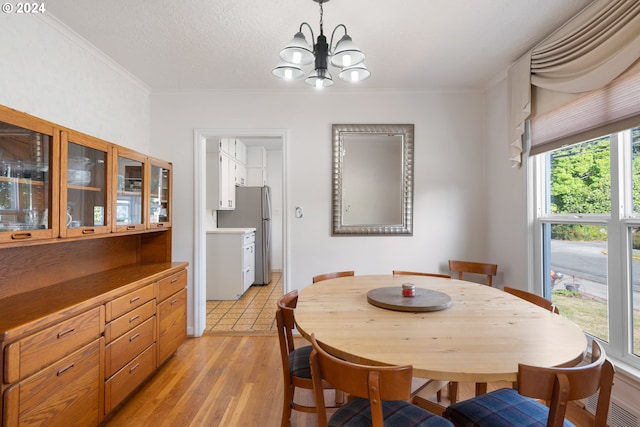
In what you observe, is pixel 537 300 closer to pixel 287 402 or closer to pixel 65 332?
pixel 287 402

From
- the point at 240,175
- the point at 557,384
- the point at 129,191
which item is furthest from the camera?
the point at 240,175

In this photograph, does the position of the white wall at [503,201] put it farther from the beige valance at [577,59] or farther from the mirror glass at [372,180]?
the mirror glass at [372,180]

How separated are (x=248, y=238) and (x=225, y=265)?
565mm

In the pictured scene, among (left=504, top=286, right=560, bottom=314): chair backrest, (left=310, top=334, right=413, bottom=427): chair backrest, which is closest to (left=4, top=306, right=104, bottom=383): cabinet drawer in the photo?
(left=310, top=334, right=413, bottom=427): chair backrest

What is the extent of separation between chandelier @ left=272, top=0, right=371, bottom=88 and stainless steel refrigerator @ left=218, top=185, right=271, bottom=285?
3559mm

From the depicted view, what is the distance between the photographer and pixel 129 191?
2.29 meters

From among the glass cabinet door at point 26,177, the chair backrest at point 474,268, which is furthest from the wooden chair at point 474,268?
the glass cabinet door at point 26,177

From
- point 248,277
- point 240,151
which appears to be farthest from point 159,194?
point 240,151

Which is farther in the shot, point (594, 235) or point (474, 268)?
point (474, 268)

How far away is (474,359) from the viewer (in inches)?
39.7

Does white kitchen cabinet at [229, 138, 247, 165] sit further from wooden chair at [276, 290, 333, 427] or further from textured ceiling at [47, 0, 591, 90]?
wooden chair at [276, 290, 333, 427]

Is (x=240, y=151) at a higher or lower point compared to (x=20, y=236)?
higher

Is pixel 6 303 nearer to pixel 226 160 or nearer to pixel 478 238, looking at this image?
pixel 226 160

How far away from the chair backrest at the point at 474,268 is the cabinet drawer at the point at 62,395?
2.80m
